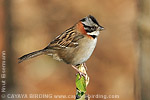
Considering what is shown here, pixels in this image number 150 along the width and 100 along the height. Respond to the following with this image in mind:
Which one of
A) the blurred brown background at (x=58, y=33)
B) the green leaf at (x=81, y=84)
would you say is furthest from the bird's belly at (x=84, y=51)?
the blurred brown background at (x=58, y=33)

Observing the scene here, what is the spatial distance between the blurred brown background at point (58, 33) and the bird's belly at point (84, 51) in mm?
2993

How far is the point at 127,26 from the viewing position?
28.0 feet

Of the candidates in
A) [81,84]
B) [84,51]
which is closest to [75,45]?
[84,51]

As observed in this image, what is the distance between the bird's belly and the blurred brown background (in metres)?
2.99

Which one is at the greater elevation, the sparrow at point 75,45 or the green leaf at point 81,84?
the sparrow at point 75,45

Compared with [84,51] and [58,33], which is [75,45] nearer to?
[84,51]

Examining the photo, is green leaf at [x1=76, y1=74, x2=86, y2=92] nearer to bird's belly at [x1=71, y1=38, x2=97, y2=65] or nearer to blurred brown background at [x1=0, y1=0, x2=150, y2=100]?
bird's belly at [x1=71, y1=38, x2=97, y2=65]

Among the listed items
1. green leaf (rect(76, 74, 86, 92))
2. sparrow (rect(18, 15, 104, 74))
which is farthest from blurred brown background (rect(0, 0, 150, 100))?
green leaf (rect(76, 74, 86, 92))

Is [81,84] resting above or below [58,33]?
below

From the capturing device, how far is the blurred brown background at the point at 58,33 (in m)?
7.73

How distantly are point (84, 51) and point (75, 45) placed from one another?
0.19m

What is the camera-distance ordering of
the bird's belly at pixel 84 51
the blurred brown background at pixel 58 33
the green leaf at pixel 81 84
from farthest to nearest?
the blurred brown background at pixel 58 33
the bird's belly at pixel 84 51
the green leaf at pixel 81 84

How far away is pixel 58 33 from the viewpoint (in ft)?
26.1

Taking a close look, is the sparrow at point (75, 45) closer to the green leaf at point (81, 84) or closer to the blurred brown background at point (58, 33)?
the green leaf at point (81, 84)
